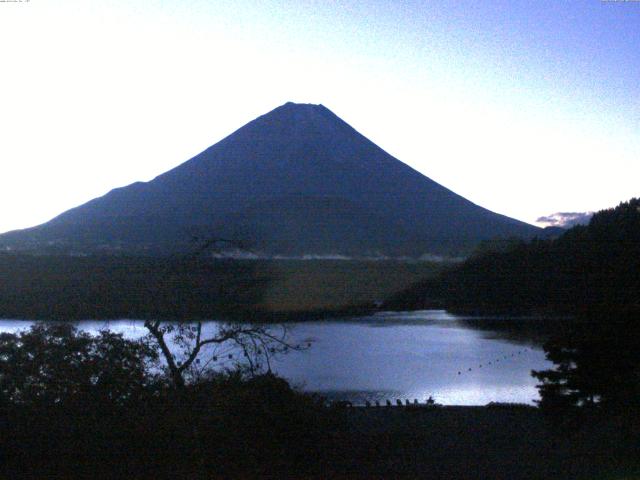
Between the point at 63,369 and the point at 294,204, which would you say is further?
the point at 294,204

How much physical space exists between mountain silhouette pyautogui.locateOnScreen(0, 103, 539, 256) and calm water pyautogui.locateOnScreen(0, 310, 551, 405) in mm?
4468

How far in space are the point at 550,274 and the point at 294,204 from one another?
51.9ft

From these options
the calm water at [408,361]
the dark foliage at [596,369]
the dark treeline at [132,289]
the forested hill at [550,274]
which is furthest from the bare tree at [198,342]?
the forested hill at [550,274]

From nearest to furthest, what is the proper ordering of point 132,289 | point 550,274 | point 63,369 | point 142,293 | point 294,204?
point 63,369, point 142,293, point 132,289, point 550,274, point 294,204

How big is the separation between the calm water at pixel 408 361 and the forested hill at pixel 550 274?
1025mm

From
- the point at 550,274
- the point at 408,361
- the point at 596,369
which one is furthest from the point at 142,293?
the point at 550,274

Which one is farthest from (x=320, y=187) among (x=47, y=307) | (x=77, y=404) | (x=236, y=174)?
(x=77, y=404)

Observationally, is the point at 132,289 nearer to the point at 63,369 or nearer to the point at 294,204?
the point at 63,369

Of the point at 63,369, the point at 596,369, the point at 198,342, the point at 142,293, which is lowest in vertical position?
the point at 596,369

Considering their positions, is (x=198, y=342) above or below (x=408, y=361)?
above

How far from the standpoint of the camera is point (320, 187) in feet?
133

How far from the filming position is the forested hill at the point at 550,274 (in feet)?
57.8

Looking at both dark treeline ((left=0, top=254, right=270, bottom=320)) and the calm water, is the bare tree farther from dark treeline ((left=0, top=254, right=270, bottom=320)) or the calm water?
the calm water

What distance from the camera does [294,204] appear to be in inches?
1391
